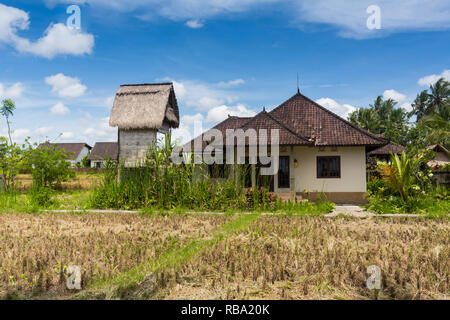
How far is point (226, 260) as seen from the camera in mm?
4402

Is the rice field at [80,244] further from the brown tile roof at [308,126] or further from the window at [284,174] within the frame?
the window at [284,174]

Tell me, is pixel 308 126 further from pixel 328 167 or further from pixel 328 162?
pixel 328 167

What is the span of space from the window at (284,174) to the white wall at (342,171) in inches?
29.2

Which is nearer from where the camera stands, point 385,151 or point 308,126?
point 308,126

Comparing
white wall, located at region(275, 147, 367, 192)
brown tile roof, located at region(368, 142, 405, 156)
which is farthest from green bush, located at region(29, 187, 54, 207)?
brown tile roof, located at region(368, 142, 405, 156)

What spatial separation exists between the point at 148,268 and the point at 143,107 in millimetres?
14416

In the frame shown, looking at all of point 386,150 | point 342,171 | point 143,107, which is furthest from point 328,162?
point 143,107

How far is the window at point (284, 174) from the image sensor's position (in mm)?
13703

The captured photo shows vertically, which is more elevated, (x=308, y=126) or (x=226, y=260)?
(x=308, y=126)

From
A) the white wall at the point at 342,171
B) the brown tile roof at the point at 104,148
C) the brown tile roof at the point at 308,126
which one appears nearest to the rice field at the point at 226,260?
the brown tile roof at the point at 308,126

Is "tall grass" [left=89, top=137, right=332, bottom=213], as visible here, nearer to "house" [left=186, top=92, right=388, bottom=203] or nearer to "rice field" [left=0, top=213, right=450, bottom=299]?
"rice field" [left=0, top=213, right=450, bottom=299]

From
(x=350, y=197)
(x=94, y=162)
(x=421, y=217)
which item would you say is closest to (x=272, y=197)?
(x=421, y=217)

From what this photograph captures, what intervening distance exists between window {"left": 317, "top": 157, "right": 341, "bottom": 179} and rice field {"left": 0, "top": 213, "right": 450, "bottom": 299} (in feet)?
22.6

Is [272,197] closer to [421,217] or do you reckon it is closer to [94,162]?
[421,217]
